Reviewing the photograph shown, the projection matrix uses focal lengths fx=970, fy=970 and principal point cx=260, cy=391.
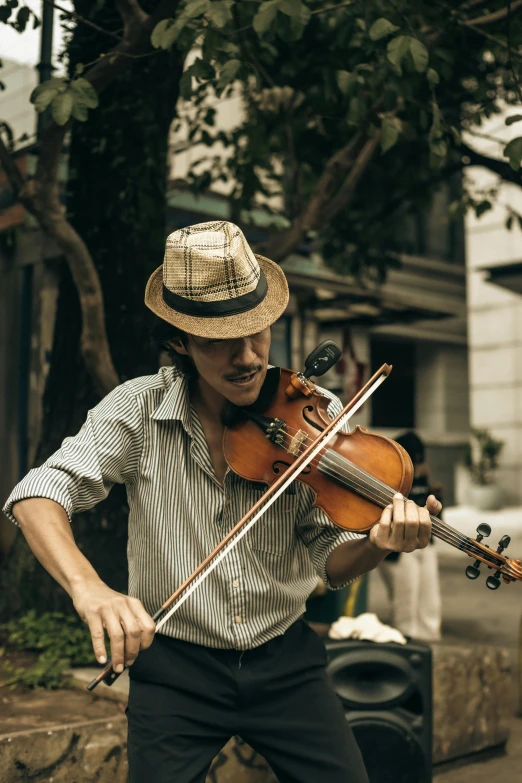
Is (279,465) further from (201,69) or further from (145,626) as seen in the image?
(201,69)

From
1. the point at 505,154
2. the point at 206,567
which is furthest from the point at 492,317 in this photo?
the point at 206,567

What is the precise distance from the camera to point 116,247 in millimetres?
5219

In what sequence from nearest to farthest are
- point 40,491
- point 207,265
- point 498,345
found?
point 40,491
point 207,265
point 498,345

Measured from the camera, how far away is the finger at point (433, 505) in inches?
89.5

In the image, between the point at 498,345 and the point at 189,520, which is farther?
the point at 498,345

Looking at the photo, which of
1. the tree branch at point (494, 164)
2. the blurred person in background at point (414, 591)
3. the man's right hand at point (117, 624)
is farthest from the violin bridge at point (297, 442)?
the blurred person in background at point (414, 591)

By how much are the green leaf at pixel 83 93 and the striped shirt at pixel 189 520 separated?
69.1 inches

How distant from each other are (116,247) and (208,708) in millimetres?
Answer: 3352

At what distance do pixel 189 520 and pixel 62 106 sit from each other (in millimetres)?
2055

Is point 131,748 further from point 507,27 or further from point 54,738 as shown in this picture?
point 507,27

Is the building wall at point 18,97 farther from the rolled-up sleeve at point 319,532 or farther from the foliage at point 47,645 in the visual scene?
the rolled-up sleeve at point 319,532

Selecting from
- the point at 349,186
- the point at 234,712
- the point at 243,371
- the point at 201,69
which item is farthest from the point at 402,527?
the point at 349,186

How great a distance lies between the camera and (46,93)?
12.5ft

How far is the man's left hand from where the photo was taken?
2162 millimetres
